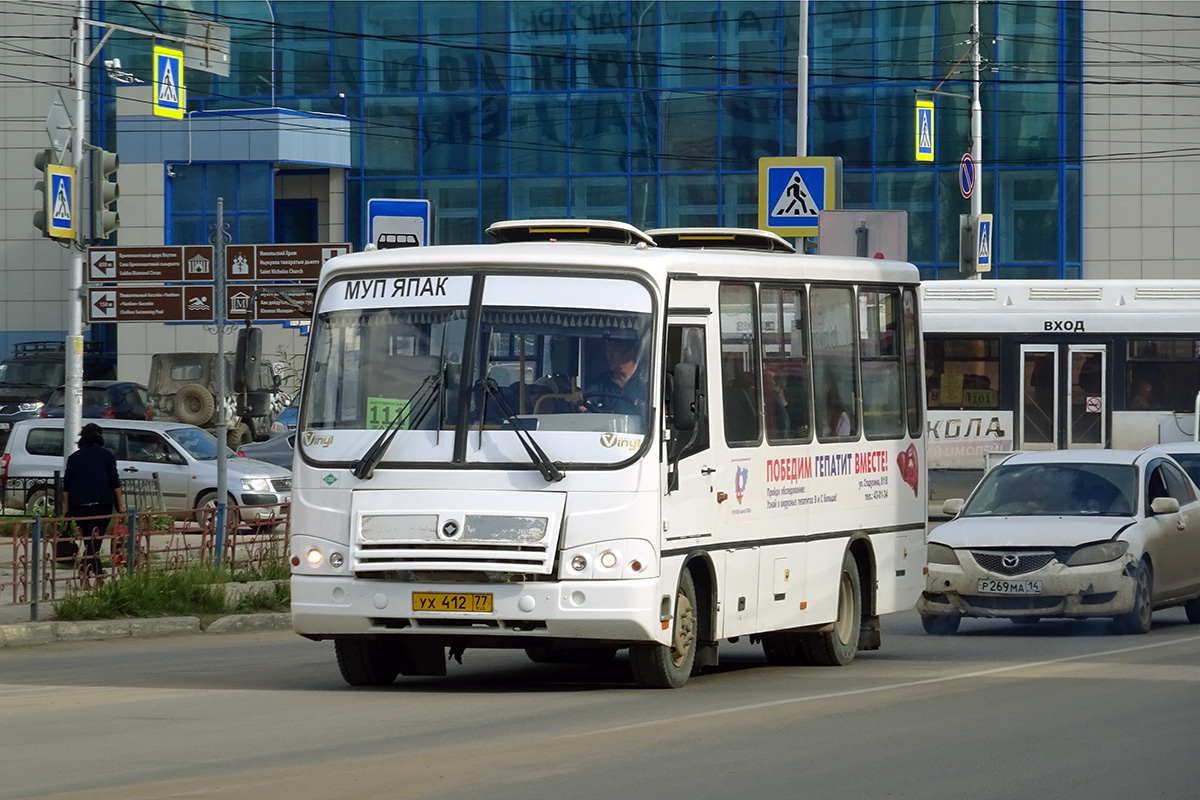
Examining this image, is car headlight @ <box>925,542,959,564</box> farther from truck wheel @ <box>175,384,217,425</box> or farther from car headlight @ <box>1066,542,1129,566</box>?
truck wheel @ <box>175,384,217,425</box>

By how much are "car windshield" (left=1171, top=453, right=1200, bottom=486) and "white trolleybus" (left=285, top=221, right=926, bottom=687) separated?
9.72 metres

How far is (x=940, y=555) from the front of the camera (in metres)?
17.2

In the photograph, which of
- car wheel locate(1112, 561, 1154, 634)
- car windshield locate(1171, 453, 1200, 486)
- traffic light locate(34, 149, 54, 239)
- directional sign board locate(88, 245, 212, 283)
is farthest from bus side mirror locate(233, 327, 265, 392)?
car windshield locate(1171, 453, 1200, 486)

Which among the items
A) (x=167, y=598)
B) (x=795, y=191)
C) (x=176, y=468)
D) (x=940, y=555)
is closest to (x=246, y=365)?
(x=167, y=598)

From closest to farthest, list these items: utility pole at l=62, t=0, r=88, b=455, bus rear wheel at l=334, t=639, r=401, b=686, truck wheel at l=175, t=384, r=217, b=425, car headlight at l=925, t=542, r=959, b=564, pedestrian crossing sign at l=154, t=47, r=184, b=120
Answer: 1. bus rear wheel at l=334, t=639, r=401, b=686
2. car headlight at l=925, t=542, r=959, b=564
3. utility pole at l=62, t=0, r=88, b=455
4. pedestrian crossing sign at l=154, t=47, r=184, b=120
5. truck wheel at l=175, t=384, r=217, b=425

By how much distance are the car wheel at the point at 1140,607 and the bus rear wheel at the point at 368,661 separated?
699cm

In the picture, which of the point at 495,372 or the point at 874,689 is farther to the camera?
the point at 874,689

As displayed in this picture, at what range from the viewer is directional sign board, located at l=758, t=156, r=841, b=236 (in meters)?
22.2

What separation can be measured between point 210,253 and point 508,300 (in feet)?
41.4

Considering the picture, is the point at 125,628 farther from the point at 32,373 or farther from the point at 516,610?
the point at 32,373

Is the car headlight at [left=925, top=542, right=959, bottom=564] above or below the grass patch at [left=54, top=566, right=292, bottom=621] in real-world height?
above

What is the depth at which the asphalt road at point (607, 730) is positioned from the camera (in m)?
8.35

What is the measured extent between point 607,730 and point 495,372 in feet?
8.88

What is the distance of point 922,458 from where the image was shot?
51.8ft
